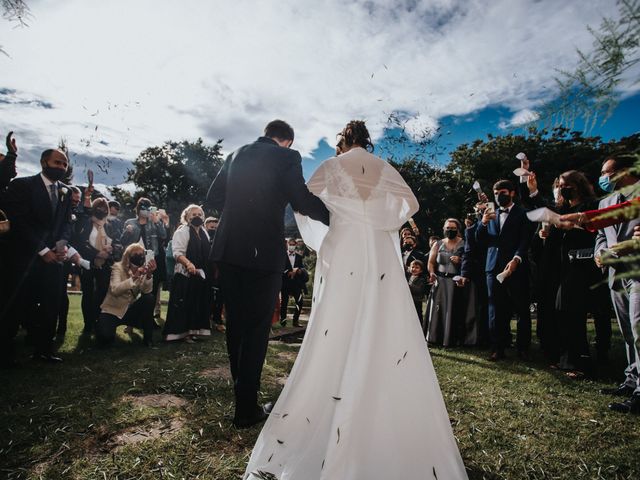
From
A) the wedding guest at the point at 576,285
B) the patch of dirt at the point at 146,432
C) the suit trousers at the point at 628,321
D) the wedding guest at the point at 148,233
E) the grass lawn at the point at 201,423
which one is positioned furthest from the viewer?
the wedding guest at the point at 148,233

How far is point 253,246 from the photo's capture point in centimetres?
332

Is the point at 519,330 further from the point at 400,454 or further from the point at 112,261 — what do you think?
the point at 112,261

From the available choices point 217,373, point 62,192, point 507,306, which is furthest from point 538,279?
point 62,192

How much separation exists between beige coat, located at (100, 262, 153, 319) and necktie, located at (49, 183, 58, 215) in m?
1.64

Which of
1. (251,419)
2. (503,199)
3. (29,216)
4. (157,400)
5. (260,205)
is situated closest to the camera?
(251,419)

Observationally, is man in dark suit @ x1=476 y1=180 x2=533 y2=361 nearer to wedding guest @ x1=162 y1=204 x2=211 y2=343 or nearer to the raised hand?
wedding guest @ x1=162 y1=204 x2=211 y2=343

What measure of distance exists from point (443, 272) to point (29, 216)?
710 centimetres

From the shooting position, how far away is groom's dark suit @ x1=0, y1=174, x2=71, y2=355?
4.93m

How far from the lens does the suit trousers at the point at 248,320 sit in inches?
128

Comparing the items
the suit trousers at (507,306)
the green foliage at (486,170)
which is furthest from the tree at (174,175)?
the suit trousers at (507,306)

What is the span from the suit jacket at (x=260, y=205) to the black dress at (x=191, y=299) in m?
4.04

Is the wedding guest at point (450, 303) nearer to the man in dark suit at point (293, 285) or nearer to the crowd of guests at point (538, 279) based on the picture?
the crowd of guests at point (538, 279)

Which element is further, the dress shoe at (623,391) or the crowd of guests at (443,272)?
the crowd of guests at (443,272)

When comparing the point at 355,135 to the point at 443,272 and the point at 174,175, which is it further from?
the point at 174,175
